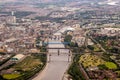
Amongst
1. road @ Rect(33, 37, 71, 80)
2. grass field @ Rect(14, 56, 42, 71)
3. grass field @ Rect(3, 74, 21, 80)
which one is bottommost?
road @ Rect(33, 37, 71, 80)

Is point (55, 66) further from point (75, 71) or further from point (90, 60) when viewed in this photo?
point (90, 60)

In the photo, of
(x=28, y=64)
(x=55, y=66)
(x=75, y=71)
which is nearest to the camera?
(x=75, y=71)

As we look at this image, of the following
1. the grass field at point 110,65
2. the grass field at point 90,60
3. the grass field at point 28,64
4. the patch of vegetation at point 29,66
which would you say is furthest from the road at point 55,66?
the grass field at point 110,65

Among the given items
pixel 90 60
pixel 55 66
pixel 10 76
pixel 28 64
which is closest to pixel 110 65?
pixel 90 60

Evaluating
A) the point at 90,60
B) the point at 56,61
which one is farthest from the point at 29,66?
the point at 90,60

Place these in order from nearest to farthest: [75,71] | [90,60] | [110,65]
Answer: [75,71] < [110,65] < [90,60]

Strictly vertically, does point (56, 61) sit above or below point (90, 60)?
below

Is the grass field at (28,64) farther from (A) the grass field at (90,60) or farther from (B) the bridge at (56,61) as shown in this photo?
(A) the grass field at (90,60)

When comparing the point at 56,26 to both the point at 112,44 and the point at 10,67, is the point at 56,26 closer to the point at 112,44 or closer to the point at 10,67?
the point at 112,44

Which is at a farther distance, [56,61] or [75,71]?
[56,61]

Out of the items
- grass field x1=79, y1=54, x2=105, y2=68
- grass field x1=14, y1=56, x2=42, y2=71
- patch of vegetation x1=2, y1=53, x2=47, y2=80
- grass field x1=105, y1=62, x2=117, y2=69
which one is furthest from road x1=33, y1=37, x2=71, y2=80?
grass field x1=105, y1=62, x2=117, y2=69

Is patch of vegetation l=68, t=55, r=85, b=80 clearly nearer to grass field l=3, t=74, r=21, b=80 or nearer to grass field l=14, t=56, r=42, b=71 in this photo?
grass field l=14, t=56, r=42, b=71
